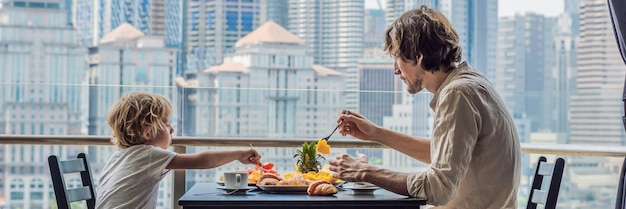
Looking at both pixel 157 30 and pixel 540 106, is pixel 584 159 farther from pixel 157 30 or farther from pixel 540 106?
pixel 157 30

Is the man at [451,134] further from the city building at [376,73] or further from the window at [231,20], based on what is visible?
the window at [231,20]

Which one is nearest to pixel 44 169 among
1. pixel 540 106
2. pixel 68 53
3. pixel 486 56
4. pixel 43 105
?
pixel 43 105

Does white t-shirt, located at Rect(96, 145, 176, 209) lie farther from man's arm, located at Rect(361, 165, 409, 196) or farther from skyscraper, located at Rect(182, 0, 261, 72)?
skyscraper, located at Rect(182, 0, 261, 72)

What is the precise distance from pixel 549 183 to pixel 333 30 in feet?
18.7

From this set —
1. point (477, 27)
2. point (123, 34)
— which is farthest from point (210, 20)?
point (477, 27)

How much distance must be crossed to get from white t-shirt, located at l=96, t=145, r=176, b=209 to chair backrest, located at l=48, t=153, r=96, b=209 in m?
0.10

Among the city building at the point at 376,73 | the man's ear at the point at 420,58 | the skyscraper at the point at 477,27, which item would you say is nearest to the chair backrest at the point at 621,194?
the man's ear at the point at 420,58

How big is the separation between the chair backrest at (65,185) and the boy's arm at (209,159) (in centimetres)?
31

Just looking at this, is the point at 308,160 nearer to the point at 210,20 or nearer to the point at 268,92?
the point at 268,92

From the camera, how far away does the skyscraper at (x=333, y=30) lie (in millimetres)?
7906

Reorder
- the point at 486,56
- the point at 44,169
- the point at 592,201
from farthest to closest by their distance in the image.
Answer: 1. the point at 592,201
2. the point at 486,56
3. the point at 44,169

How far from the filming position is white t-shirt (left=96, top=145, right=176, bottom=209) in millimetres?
2502

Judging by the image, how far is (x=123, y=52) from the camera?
7918 millimetres

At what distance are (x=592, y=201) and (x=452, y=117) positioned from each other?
679 centimetres
